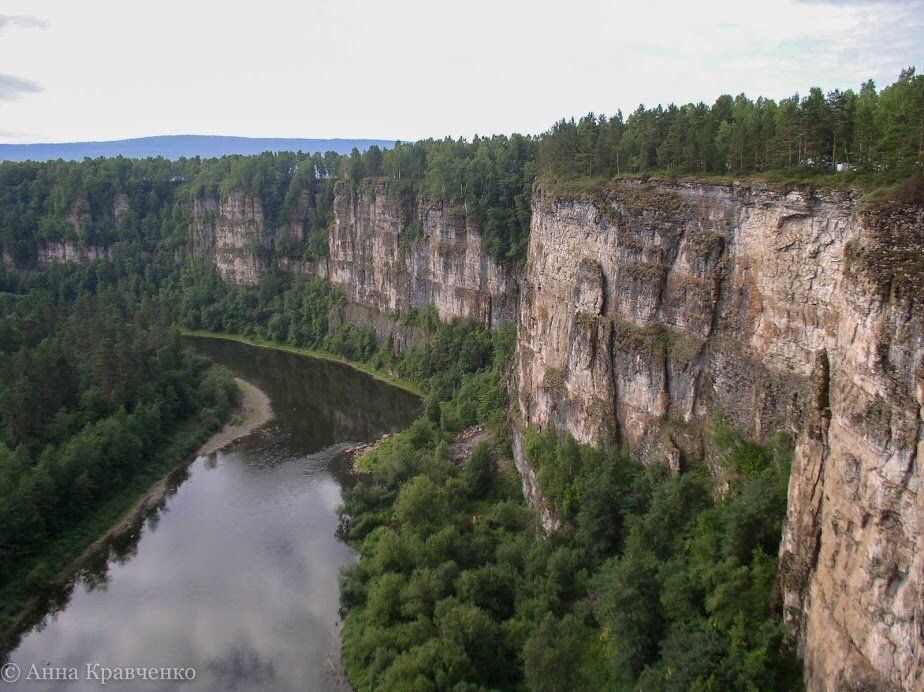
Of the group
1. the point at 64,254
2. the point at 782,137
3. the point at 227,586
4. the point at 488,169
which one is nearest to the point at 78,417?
the point at 227,586

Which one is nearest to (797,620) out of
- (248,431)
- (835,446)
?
(835,446)

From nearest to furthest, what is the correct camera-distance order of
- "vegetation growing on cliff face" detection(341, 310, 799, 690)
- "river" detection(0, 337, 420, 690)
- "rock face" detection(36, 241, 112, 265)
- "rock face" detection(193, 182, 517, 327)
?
"vegetation growing on cliff face" detection(341, 310, 799, 690) < "river" detection(0, 337, 420, 690) < "rock face" detection(193, 182, 517, 327) < "rock face" detection(36, 241, 112, 265)

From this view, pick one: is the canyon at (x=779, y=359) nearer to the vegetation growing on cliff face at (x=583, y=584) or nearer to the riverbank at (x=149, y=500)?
the vegetation growing on cliff face at (x=583, y=584)

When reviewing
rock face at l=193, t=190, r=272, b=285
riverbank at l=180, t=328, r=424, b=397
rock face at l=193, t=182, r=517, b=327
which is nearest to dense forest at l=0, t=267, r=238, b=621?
riverbank at l=180, t=328, r=424, b=397

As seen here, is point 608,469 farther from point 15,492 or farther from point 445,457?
point 15,492

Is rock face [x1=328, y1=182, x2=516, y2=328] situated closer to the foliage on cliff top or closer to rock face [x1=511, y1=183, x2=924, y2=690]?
rock face [x1=511, y1=183, x2=924, y2=690]

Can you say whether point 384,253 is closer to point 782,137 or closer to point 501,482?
point 501,482
